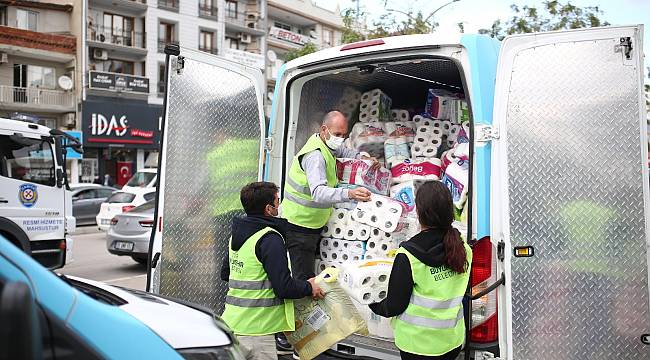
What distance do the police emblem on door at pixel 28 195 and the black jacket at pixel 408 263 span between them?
7.89 meters

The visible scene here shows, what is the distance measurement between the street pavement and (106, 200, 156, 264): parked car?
0.42 m

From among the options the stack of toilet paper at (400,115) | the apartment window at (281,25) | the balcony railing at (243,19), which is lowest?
the stack of toilet paper at (400,115)

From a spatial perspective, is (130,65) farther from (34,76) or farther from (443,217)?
(443,217)

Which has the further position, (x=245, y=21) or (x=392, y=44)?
(x=245, y=21)

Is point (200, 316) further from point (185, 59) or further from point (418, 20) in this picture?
point (418, 20)

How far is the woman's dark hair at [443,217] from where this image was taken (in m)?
2.93

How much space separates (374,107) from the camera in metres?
5.53

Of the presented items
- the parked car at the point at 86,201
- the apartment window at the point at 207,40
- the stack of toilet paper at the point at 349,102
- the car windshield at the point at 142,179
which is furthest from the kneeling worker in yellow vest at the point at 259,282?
the apartment window at the point at 207,40

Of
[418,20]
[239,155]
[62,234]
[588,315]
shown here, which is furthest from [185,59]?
[418,20]

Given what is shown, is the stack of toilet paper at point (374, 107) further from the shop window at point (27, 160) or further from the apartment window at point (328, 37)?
the apartment window at point (328, 37)

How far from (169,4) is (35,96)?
1013 cm

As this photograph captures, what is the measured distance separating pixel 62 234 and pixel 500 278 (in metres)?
8.24

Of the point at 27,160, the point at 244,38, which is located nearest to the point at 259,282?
the point at 27,160

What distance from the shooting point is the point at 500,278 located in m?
3.18
